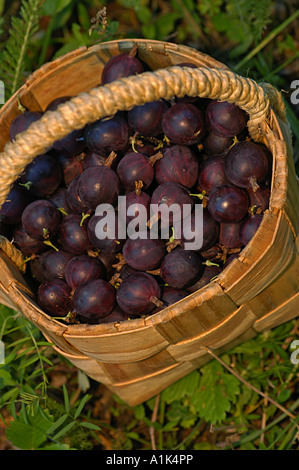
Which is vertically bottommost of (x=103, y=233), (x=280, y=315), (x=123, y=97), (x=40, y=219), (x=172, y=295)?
(x=280, y=315)

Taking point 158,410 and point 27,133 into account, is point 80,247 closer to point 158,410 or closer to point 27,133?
point 27,133

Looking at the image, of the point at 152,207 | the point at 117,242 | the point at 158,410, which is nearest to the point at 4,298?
the point at 117,242

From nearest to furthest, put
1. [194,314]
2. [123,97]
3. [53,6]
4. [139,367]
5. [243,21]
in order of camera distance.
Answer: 1. [123,97]
2. [194,314]
3. [139,367]
4. [243,21]
5. [53,6]

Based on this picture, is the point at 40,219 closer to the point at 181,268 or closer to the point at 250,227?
the point at 181,268

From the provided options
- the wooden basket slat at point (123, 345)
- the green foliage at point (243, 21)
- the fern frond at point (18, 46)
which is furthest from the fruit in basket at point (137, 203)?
the green foliage at point (243, 21)

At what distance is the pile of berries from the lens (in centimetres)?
139

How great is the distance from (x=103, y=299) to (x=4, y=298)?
0.41 metres

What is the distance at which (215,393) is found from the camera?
5.53 ft

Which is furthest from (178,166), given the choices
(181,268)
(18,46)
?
(18,46)

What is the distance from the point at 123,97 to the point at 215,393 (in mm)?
1067

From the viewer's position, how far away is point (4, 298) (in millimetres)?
1600

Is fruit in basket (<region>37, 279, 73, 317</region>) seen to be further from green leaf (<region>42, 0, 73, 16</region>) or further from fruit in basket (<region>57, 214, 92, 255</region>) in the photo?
green leaf (<region>42, 0, 73, 16</region>)

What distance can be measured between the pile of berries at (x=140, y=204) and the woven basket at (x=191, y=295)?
77mm

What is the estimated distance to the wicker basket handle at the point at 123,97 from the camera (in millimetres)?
1188
